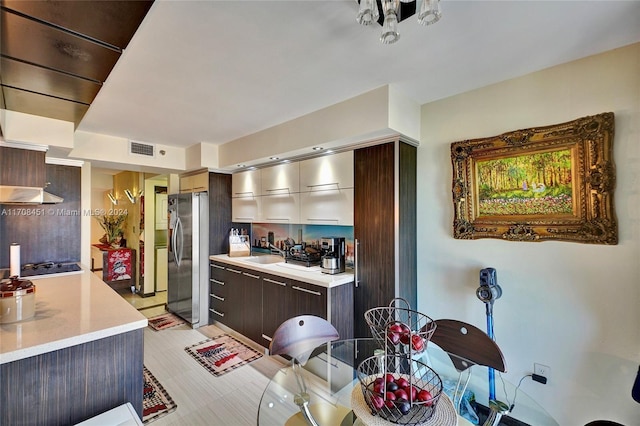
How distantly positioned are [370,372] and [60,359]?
1.57 m

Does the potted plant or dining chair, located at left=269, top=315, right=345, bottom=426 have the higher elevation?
the potted plant

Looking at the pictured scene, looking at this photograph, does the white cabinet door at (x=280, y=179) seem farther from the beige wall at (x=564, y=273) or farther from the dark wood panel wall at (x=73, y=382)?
the dark wood panel wall at (x=73, y=382)

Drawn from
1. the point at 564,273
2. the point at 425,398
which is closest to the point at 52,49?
the point at 425,398

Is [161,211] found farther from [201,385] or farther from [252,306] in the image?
[201,385]

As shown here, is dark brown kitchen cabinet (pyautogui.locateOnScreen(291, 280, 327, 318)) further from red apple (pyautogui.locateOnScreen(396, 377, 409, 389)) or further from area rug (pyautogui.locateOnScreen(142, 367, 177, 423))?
red apple (pyautogui.locateOnScreen(396, 377, 409, 389))

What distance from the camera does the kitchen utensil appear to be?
4.78 feet

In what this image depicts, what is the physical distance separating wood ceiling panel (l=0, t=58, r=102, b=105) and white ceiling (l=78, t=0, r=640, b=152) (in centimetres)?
26

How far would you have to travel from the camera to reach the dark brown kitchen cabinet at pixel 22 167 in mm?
2654

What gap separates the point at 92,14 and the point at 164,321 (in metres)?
3.98

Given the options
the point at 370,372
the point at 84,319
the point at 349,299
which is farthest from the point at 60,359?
the point at 349,299

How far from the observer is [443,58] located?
1.85 metres

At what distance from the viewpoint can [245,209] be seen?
395cm

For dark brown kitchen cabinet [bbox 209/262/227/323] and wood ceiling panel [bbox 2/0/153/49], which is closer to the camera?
wood ceiling panel [bbox 2/0/153/49]

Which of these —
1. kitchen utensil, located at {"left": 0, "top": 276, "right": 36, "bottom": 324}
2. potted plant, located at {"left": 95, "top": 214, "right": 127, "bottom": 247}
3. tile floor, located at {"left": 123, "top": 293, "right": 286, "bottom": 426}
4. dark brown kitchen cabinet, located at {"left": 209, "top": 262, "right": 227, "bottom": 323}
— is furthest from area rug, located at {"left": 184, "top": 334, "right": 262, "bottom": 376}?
potted plant, located at {"left": 95, "top": 214, "right": 127, "bottom": 247}
